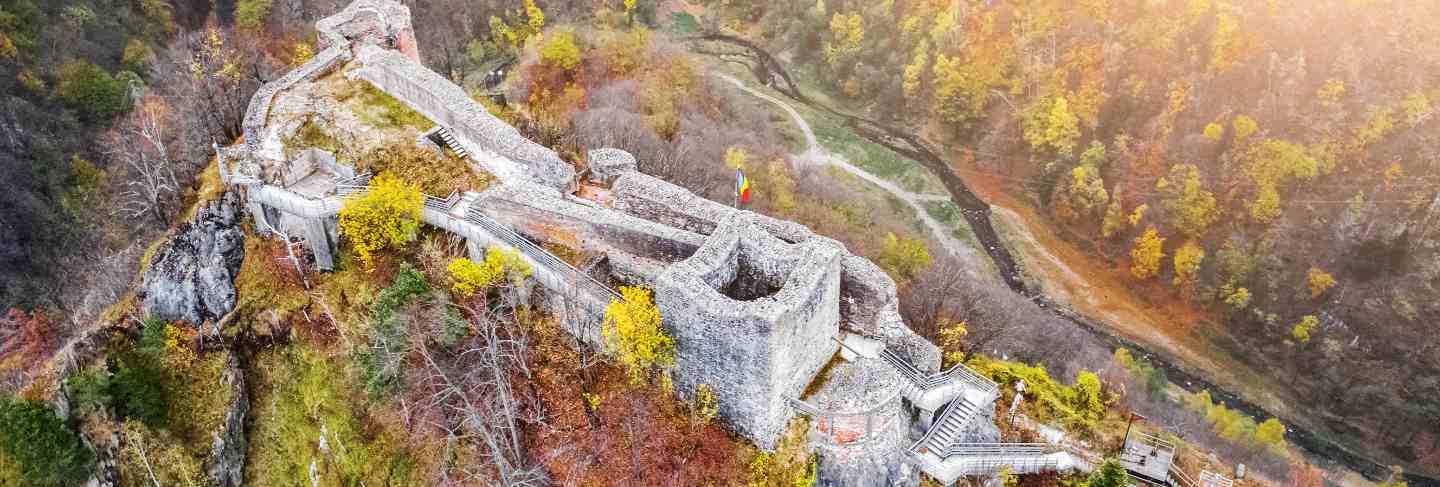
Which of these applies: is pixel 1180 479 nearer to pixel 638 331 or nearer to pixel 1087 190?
pixel 638 331

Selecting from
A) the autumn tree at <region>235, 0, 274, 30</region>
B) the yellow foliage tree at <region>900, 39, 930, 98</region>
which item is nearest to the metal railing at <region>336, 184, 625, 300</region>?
the autumn tree at <region>235, 0, 274, 30</region>

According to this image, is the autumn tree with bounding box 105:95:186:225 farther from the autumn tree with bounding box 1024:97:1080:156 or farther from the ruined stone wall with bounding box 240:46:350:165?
the autumn tree with bounding box 1024:97:1080:156

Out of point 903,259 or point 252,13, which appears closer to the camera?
point 903,259

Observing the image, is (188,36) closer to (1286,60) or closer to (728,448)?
(728,448)

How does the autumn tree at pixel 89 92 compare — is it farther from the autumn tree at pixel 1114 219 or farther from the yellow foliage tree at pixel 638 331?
the autumn tree at pixel 1114 219

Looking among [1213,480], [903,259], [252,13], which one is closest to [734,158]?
[903,259]

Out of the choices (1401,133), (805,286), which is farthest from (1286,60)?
(805,286)
